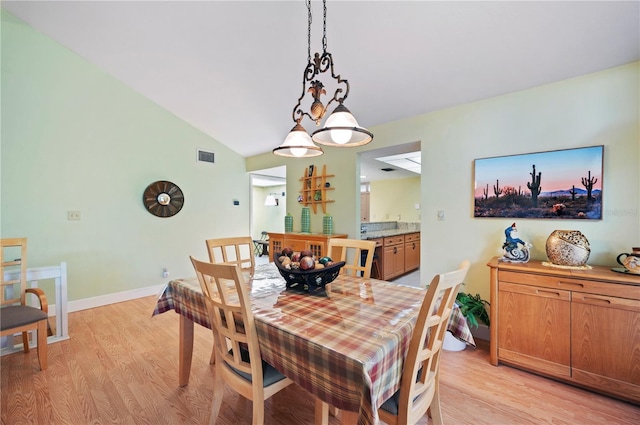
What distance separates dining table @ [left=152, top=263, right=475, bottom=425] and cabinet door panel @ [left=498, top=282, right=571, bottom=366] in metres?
0.95

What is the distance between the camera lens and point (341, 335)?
106cm

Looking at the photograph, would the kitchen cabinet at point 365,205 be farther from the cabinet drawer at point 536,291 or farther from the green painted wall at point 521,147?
the cabinet drawer at point 536,291

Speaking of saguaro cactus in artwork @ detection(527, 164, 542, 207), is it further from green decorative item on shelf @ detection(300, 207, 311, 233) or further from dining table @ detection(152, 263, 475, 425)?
green decorative item on shelf @ detection(300, 207, 311, 233)

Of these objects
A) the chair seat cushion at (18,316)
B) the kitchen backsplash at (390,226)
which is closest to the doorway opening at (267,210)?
the kitchen backsplash at (390,226)

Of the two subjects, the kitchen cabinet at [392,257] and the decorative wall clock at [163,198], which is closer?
the decorative wall clock at [163,198]

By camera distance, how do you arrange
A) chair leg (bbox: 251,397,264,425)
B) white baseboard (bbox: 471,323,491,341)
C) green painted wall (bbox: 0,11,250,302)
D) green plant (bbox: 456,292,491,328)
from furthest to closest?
green painted wall (bbox: 0,11,250,302) → white baseboard (bbox: 471,323,491,341) → green plant (bbox: 456,292,491,328) → chair leg (bbox: 251,397,264,425)

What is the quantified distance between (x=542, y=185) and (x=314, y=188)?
269 cm

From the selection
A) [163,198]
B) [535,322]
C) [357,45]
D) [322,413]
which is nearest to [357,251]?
[322,413]

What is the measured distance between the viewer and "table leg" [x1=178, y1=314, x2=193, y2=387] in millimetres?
1898

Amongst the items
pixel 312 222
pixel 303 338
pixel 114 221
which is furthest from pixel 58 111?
pixel 303 338

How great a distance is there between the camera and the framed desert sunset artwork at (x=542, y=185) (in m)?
2.14

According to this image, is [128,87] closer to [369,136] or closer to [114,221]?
[114,221]

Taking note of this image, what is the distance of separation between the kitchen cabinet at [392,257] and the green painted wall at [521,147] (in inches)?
59.0

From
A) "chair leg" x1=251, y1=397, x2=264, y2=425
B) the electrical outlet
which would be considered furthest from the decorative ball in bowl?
the electrical outlet
